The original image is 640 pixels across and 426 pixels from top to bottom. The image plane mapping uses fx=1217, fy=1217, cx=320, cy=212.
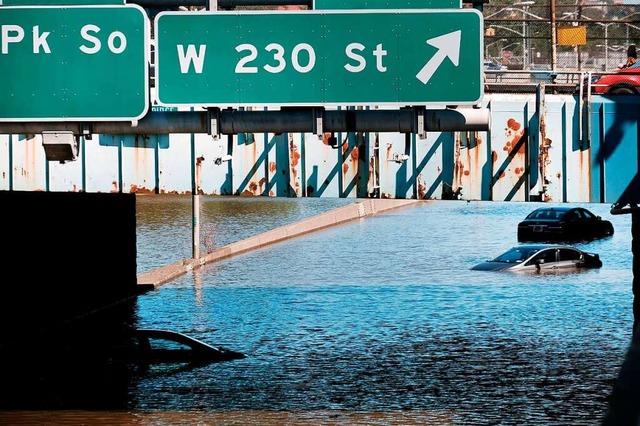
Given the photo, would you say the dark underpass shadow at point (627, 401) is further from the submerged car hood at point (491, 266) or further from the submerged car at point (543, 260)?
the submerged car hood at point (491, 266)

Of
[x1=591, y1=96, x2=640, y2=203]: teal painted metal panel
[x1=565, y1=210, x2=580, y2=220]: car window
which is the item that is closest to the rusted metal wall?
[x1=591, y1=96, x2=640, y2=203]: teal painted metal panel

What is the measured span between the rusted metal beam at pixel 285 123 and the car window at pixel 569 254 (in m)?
30.5

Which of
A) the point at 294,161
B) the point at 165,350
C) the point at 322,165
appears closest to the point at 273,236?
the point at 165,350

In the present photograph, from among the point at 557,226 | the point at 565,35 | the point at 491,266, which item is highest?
the point at 565,35

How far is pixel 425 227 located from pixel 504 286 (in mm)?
23508

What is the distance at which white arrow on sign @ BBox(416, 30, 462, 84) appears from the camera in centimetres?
1357

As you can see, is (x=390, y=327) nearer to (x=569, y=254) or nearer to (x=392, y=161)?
(x=569, y=254)

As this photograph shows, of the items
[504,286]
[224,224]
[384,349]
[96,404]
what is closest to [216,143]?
[96,404]

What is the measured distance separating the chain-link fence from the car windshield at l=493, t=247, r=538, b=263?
6738mm

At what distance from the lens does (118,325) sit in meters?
31.5

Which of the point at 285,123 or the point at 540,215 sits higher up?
the point at 285,123

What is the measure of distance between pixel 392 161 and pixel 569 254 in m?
27.6

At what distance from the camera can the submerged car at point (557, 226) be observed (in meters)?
53.8

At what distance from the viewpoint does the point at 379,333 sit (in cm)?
3247
